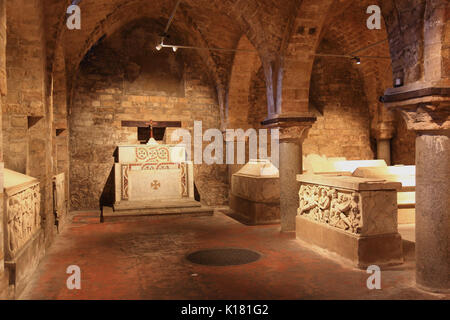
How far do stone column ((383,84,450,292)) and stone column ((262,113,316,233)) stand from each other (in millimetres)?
3043

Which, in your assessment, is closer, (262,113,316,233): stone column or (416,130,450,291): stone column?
(416,130,450,291): stone column

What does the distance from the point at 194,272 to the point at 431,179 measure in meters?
2.81

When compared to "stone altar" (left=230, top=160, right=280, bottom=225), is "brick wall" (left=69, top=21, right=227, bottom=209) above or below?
above

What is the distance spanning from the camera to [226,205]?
11.4m

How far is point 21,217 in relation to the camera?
447cm

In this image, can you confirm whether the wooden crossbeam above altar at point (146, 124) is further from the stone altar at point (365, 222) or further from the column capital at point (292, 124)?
the stone altar at point (365, 222)

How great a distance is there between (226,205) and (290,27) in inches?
239

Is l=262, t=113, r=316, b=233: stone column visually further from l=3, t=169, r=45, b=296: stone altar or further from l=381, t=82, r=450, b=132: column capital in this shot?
l=3, t=169, r=45, b=296: stone altar

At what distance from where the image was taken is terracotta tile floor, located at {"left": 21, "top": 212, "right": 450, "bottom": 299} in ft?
13.2

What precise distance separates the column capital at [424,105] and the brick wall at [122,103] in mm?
7639

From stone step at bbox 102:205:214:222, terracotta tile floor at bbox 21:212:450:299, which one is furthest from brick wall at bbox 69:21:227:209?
terracotta tile floor at bbox 21:212:450:299

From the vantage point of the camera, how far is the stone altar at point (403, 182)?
7.50m

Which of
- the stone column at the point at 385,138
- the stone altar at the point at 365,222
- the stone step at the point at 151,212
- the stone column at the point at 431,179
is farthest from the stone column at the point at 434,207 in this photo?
the stone column at the point at 385,138
